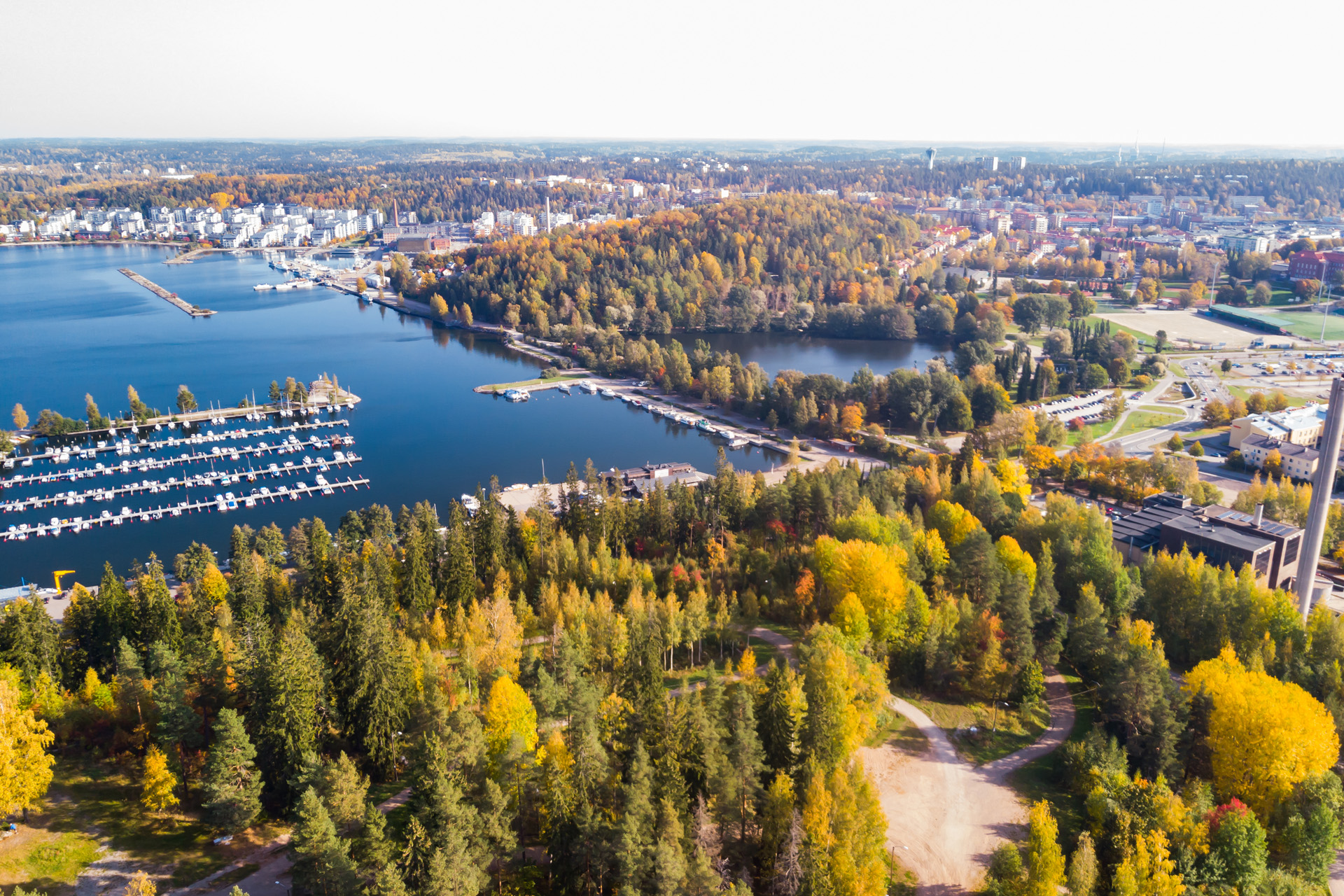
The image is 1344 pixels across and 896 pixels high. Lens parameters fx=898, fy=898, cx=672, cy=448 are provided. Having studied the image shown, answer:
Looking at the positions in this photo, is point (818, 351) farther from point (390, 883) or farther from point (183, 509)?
point (390, 883)

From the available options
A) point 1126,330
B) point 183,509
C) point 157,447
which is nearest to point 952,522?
point 183,509

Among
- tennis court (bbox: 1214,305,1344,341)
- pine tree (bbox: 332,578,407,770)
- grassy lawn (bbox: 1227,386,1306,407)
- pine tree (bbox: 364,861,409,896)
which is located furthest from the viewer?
tennis court (bbox: 1214,305,1344,341)

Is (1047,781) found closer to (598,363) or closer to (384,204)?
(598,363)

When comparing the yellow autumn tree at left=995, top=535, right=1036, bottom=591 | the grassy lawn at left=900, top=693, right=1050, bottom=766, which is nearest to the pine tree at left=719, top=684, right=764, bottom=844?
the grassy lawn at left=900, top=693, right=1050, bottom=766

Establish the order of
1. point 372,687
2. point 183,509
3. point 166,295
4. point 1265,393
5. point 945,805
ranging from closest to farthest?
point 372,687, point 945,805, point 183,509, point 1265,393, point 166,295

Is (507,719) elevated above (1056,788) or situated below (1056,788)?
above

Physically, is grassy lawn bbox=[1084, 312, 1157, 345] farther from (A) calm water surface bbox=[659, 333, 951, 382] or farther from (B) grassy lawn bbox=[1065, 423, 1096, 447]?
(B) grassy lawn bbox=[1065, 423, 1096, 447]
